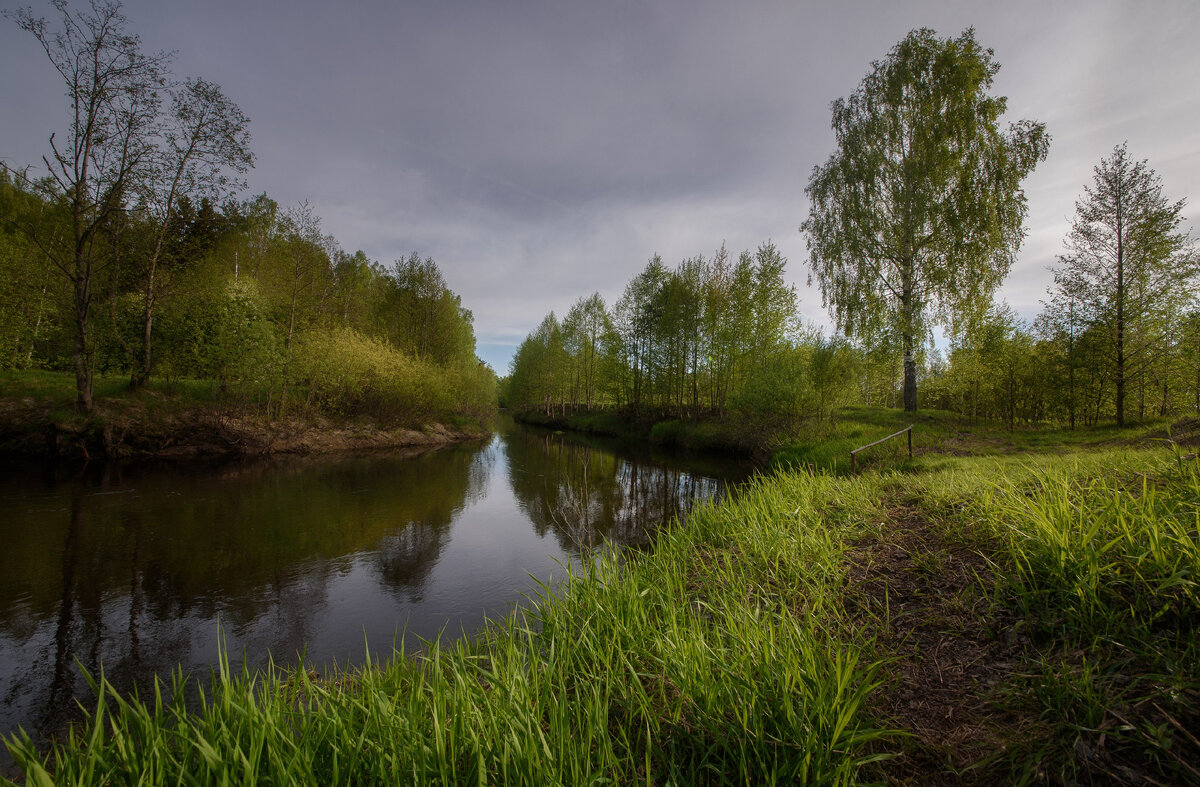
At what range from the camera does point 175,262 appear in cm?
1855

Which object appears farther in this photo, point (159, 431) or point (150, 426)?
point (159, 431)

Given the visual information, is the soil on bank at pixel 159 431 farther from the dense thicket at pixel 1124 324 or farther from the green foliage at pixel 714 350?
the dense thicket at pixel 1124 324

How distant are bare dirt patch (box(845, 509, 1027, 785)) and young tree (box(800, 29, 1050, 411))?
1698cm

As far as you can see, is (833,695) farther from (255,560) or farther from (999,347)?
(999,347)

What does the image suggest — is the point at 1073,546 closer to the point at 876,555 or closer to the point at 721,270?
the point at 876,555

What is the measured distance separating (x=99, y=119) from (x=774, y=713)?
24.0 m

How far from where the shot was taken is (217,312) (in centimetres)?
1862

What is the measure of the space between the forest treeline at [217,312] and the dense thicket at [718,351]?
14.6 meters

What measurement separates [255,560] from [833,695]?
28.7ft

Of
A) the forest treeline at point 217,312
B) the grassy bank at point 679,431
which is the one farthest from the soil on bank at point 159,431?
the grassy bank at point 679,431

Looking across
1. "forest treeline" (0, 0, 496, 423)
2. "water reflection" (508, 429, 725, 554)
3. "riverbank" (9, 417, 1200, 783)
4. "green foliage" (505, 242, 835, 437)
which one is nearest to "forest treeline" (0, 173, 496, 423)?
"forest treeline" (0, 0, 496, 423)

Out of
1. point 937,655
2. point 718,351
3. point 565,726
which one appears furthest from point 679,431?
point 565,726

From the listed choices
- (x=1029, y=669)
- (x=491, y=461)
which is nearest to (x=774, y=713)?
(x=1029, y=669)

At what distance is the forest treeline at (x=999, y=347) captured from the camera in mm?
13641
